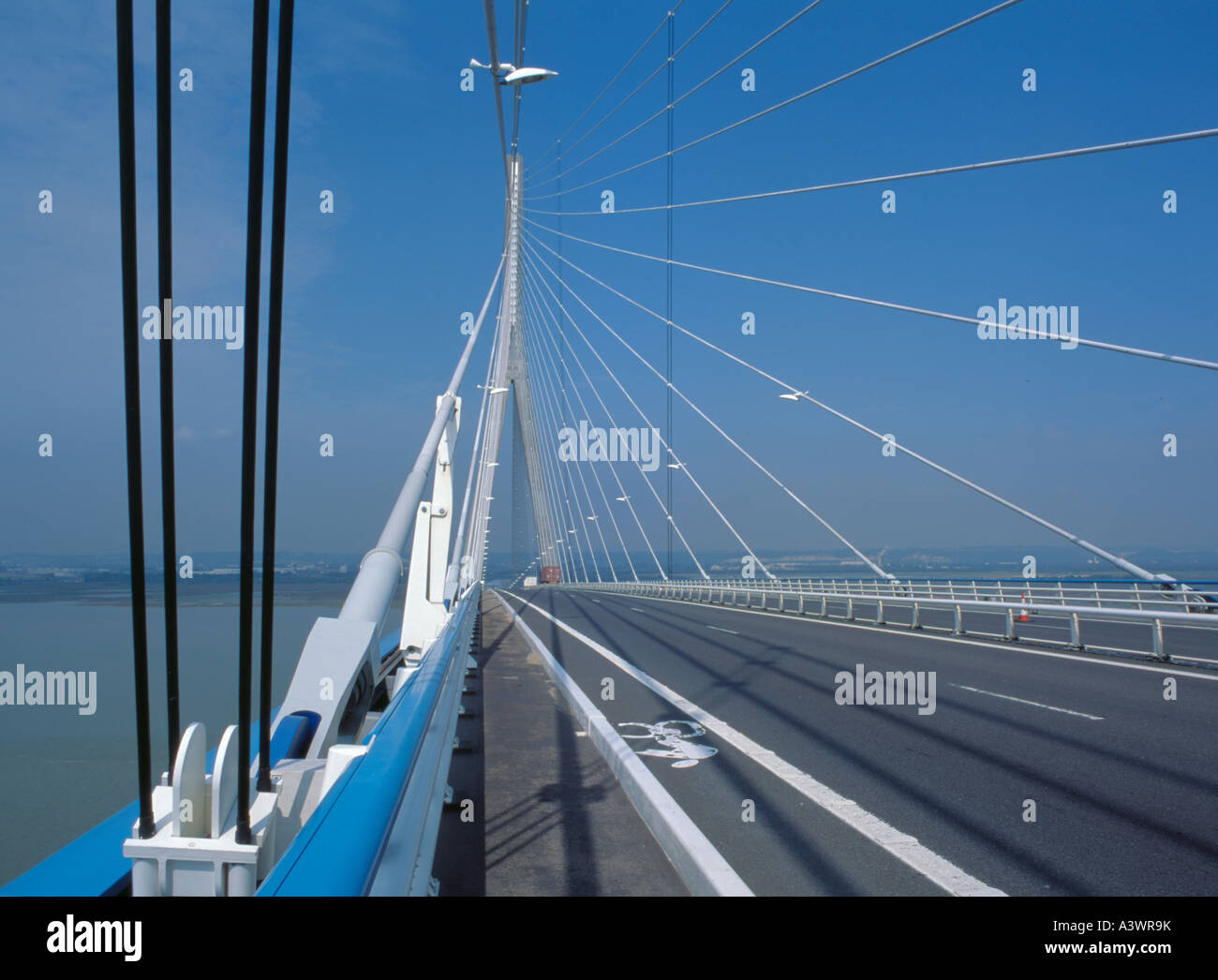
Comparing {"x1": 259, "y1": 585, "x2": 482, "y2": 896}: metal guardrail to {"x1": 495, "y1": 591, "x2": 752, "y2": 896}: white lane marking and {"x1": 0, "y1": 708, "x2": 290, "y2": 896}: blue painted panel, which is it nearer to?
{"x1": 0, "y1": 708, "x2": 290, "y2": 896}: blue painted panel

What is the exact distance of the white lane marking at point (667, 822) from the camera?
454cm

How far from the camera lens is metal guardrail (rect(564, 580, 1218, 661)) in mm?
17453

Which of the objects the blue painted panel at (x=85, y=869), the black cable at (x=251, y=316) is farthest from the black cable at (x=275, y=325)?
the blue painted panel at (x=85, y=869)

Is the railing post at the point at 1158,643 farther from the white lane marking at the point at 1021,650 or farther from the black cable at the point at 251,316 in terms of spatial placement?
the black cable at the point at 251,316

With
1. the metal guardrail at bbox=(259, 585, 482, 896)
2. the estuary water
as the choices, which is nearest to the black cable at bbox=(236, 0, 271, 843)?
the metal guardrail at bbox=(259, 585, 482, 896)

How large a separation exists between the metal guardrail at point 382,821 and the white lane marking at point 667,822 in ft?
4.49

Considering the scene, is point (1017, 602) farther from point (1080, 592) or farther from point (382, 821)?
point (382, 821)

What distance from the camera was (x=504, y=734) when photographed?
8.98 m

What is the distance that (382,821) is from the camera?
2643 millimetres

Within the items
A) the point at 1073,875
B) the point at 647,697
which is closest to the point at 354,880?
the point at 1073,875

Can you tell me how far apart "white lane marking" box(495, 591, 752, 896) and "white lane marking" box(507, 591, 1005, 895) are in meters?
1.05

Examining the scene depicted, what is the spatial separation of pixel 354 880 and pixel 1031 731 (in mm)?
8695

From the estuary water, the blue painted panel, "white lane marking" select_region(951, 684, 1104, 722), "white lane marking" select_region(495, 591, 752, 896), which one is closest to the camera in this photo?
the blue painted panel

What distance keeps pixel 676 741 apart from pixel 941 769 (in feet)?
7.81
